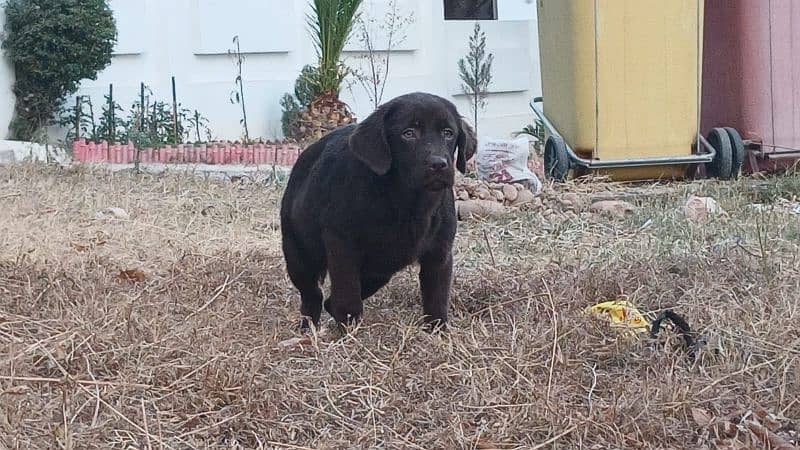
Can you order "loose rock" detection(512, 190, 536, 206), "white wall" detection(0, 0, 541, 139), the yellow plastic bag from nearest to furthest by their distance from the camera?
the yellow plastic bag → "loose rock" detection(512, 190, 536, 206) → "white wall" detection(0, 0, 541, 139)

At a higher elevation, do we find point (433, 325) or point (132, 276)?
point (132, 276)

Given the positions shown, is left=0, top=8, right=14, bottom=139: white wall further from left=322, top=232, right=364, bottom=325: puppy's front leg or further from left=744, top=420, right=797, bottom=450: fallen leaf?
left=744, top=420, right=797, bottom=450: fallen leaf

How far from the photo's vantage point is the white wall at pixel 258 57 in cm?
1237

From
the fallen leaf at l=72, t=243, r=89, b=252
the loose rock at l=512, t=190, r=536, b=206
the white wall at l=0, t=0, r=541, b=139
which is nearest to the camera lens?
the fallen leaf at l=72, t=243, r=89, b=252

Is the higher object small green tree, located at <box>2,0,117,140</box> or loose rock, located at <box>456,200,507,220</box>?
small green tree, located at <box>2,0,117,140</box>

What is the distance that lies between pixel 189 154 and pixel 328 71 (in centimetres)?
257

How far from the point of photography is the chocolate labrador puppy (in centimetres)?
406

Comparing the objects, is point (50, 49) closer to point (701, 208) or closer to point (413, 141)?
point (701, 208)

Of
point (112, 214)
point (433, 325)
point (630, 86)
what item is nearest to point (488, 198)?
point (630, 86)

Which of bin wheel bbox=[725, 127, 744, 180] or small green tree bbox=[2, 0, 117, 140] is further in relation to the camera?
small green tree bbox=[2, 0, 117, 140]

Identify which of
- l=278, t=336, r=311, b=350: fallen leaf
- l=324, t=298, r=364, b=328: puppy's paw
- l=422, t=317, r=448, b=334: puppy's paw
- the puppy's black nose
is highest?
the puppy's black nose

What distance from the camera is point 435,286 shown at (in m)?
4.18

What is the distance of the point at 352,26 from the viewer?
13.1 meters

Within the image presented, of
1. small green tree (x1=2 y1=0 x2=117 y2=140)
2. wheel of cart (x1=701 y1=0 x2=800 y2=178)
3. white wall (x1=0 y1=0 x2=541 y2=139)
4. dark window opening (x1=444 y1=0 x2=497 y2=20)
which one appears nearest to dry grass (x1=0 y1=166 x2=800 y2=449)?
wheel of cart (x1=701 y1=0 x2=800 y2=178)
